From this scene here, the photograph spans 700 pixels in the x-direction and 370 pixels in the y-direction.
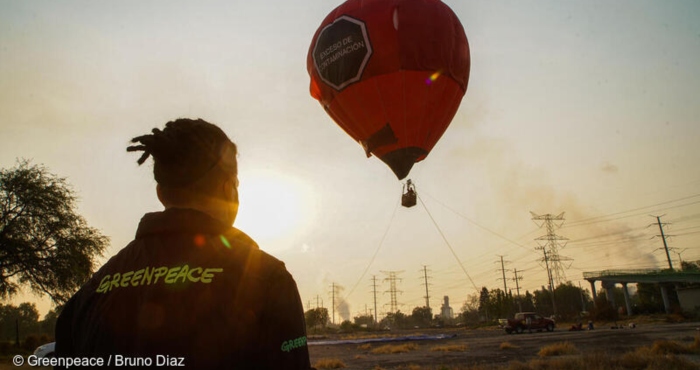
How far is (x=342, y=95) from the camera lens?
1327 cm

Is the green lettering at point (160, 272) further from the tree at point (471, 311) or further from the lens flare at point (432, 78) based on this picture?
the tree at point (471, 311)

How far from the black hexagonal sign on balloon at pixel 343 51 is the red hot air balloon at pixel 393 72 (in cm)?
3

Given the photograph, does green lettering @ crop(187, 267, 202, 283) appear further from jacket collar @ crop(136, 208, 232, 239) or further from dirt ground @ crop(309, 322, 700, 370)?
dirt ground @ crop(309, 322, 700, 370)

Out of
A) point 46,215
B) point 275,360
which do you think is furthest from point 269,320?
point 46,215

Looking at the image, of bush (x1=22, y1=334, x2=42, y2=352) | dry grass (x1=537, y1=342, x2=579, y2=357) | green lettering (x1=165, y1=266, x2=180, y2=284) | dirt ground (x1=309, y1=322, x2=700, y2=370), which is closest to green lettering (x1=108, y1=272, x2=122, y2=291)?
green lettering (x1=165, y1=266, x2=180, y2=284)

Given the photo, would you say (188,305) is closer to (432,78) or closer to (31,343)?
(432,78)

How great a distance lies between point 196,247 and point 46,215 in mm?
32008

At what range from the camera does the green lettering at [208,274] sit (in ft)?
5.46

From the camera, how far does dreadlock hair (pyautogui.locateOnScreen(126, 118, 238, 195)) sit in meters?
2.04

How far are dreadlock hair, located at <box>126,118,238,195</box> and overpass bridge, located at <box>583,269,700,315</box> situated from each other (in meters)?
73.4

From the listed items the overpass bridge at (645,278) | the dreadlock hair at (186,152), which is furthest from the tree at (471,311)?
the dreadlock hair at (186,152)

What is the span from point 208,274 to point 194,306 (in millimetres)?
127

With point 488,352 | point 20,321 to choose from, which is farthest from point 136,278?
point 20,321

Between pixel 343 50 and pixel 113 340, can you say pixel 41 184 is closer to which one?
pixel 343 50
